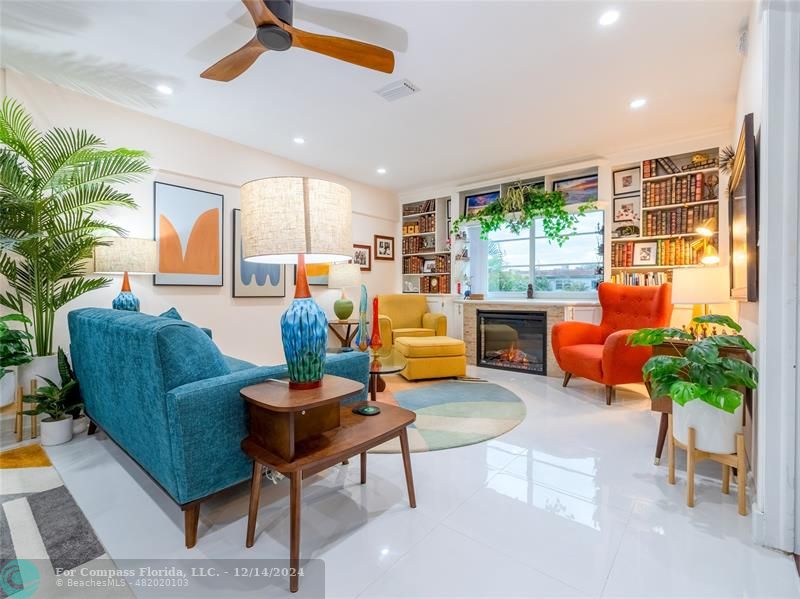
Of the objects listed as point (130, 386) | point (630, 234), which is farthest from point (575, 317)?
point (130, 386)

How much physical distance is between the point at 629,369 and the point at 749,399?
1201 millimetres

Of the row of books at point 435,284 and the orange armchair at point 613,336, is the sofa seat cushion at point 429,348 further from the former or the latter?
Result: the row of books at point 435,284

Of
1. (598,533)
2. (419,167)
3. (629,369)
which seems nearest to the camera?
(598,533)

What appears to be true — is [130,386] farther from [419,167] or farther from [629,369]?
[419,167]

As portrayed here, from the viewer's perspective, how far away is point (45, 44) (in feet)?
7.41

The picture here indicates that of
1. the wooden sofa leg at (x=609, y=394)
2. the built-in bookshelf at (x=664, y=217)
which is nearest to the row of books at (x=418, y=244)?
the built-in bookshelf at (x=664, y=217)

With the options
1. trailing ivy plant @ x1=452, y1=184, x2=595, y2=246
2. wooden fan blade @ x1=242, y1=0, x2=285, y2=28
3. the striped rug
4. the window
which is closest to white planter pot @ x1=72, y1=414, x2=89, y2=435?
the striped rug

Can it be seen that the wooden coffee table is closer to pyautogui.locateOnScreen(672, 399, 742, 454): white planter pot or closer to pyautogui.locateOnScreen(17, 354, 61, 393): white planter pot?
pyautogui.locateOnScreen(672, 399, 742, 454): white planter pot

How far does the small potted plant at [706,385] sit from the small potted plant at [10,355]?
11.7 feet

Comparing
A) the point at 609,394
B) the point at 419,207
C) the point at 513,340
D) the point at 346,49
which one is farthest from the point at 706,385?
the point at 419,207

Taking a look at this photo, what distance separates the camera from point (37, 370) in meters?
2.35

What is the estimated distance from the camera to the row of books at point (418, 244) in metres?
5.62

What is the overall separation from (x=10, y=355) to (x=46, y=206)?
→ 0.97 metres

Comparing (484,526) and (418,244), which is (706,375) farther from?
(418,244)
